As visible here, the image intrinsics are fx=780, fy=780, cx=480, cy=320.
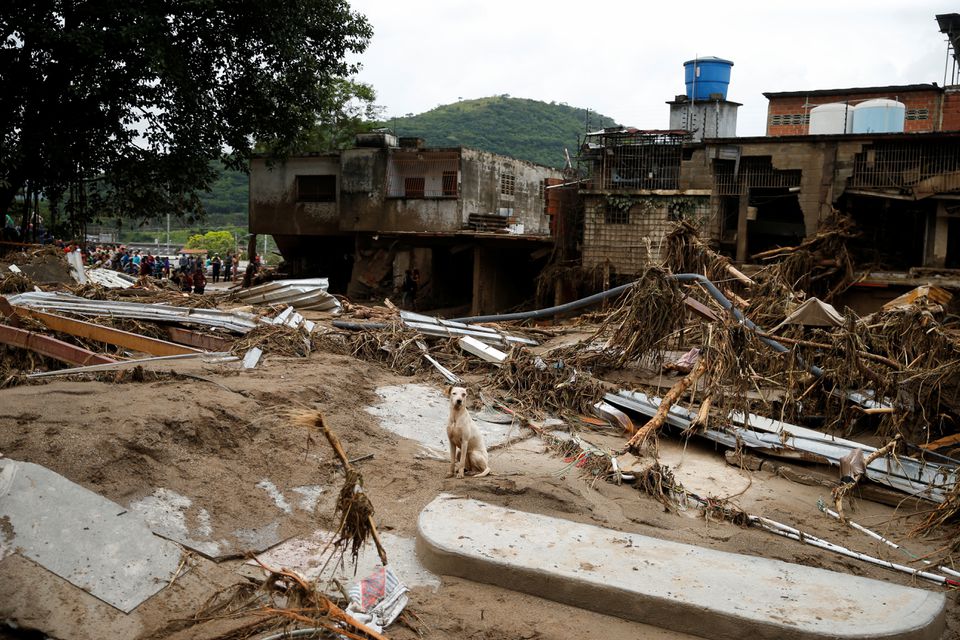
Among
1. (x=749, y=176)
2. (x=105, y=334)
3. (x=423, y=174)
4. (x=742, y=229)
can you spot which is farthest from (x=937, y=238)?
(x=105, y=334)

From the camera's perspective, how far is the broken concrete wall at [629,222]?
2094 centimetres

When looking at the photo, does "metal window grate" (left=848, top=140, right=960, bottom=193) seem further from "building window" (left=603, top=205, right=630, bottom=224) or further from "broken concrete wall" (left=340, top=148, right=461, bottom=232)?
"broken concrete wall" (left=340, top=148, right=461, bottom=232)

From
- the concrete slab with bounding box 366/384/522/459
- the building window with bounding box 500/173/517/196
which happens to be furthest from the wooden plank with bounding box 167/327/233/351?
the building window with bounding box 500/173/517/196

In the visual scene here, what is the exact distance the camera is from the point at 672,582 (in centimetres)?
495

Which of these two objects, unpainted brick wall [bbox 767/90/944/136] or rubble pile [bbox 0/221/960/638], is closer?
rubble pile [bbox 0/221/960/638]

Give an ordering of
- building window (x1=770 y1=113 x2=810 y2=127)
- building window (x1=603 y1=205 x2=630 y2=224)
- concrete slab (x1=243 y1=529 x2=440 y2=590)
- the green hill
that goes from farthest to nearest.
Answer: the green hill, building window (x1=770 y1=113 x2=810 y2=127), building window (x1=603 y1=205 x2=630 y2=224), concrete slab (x1=243 y1=529 x2=440 y2=590)

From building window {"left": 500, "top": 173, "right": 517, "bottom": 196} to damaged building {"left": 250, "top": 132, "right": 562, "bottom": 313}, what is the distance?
8cm

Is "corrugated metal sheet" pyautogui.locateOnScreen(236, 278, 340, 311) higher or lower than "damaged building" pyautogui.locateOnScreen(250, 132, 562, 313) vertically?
lower

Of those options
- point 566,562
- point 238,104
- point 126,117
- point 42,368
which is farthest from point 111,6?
point 566,562

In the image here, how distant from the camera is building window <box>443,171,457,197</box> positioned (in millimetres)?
26938

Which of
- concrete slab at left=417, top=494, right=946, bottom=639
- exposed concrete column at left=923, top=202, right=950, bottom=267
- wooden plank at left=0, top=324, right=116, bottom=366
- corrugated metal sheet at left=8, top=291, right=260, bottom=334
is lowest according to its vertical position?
concrete slab at left=417, top=494, right=946, bottom=639

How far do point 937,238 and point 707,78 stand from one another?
11.2 m

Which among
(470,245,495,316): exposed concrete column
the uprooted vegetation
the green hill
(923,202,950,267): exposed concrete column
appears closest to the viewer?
the uprooted vegetation

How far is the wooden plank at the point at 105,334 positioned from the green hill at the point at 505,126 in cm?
5328
